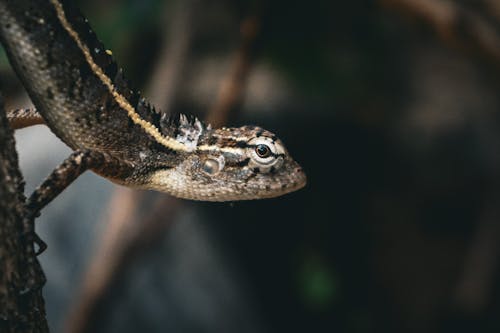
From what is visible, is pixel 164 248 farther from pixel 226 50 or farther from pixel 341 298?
pixel 226 50

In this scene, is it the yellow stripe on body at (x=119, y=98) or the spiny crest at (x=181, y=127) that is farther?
the spiny crest at (x=181, y=127)

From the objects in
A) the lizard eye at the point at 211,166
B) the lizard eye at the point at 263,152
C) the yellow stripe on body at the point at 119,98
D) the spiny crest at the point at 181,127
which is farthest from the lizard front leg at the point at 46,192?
the lizard eye at the point at 263,152

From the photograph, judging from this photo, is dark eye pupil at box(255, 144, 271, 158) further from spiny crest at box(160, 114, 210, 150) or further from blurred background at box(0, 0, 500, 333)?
blurred background at box(0, 0, 500, 333)

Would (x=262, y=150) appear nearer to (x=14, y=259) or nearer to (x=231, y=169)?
(x=231, y=169)

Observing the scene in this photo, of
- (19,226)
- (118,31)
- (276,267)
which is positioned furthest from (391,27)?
(19,226)

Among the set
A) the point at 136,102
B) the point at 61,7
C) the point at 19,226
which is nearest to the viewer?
the point at 19,226

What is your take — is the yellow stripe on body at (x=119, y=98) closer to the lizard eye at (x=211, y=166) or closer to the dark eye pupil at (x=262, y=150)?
the lizard eye at (x=211, y=166)
